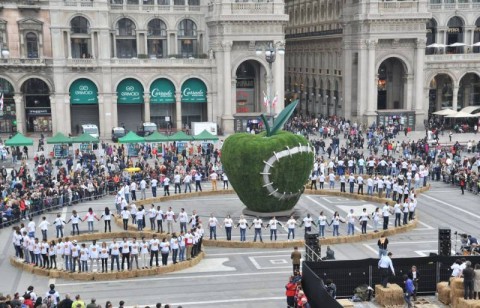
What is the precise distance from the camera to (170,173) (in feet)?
170

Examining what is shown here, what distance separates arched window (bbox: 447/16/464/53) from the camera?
274 feet

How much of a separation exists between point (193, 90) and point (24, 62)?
58.0 ft

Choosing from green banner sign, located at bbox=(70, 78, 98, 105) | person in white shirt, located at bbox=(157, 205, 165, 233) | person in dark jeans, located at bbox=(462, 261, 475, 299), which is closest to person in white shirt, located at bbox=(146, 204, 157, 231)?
person in white shirt, located at bbox=(157, 205, 165, 233)

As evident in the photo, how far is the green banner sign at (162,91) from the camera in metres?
75.4

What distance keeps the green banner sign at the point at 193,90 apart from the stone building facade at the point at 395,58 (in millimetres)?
16713

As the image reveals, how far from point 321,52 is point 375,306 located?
224 feet

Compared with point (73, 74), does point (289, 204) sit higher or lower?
lower

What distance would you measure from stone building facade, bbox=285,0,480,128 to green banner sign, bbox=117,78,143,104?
23.5 meters

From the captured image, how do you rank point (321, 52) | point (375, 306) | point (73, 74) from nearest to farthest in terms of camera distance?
point (375, 306) → point (73, 74) → point (321, 52)

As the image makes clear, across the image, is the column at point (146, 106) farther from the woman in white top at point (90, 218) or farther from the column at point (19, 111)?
the woman in white top at point (90, 218)

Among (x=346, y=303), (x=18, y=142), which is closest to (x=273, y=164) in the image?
(x=346, y=303)

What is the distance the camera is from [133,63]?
73.8 metres

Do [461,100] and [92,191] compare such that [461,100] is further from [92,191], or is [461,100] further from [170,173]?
[92,191]

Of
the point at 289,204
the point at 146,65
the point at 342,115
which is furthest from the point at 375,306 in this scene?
the point at 342,115
